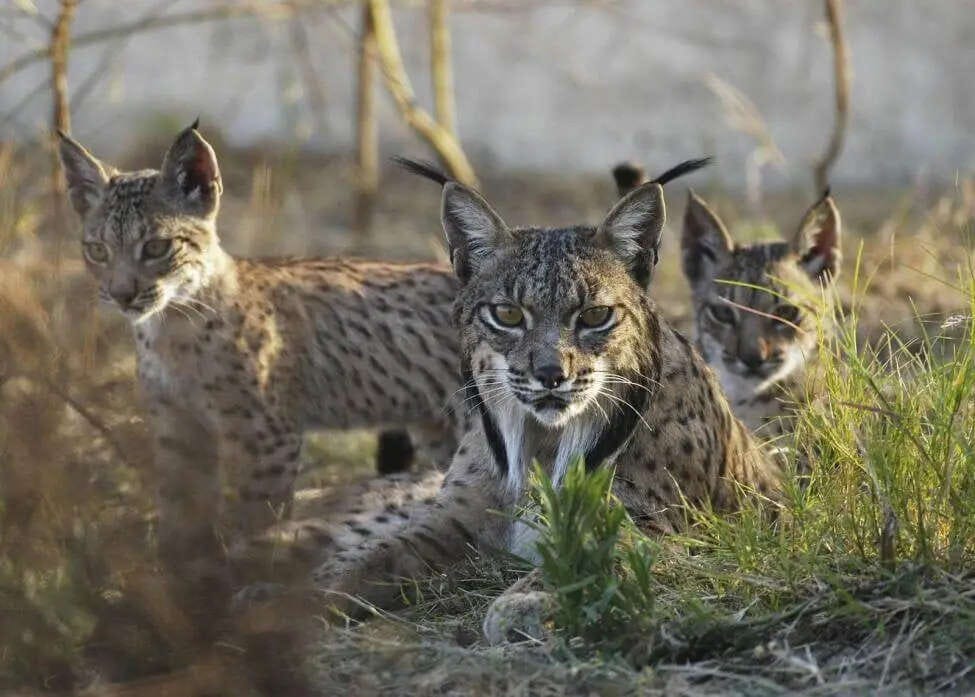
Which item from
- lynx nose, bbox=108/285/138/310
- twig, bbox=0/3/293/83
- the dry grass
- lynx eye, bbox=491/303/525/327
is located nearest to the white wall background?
twig, bbox=0/3/293/83

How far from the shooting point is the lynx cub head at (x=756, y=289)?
712 centimetres

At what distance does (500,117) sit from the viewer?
14.6 meters

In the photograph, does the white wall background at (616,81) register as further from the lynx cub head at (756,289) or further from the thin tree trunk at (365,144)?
the lynx cub head at (756,289)

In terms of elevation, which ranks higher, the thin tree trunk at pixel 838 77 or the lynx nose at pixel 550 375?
the thin tree trunk at pixel 838 77

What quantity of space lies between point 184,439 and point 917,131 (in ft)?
34.9

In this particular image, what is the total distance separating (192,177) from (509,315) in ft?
7.06

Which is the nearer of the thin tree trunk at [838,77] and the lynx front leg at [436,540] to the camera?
the lynx front leg at [436,540]

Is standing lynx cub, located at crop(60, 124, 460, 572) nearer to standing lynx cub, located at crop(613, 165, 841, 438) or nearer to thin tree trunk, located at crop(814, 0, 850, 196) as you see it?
standing lynx cub, located at crop(613, 165, 841, 438)

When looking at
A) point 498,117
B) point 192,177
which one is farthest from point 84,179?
point 498,117

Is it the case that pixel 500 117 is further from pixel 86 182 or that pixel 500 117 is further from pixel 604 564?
pixel 604 564

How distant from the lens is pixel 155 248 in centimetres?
668

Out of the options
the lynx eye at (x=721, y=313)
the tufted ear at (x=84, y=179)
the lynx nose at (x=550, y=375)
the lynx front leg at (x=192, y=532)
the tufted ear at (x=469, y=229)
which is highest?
the tufted ear at (x=84, y=179)

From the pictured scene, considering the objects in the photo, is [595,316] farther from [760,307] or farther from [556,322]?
[760,307]

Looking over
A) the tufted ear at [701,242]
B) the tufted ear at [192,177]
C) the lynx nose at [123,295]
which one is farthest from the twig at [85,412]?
the tufted ear at [701,242]
